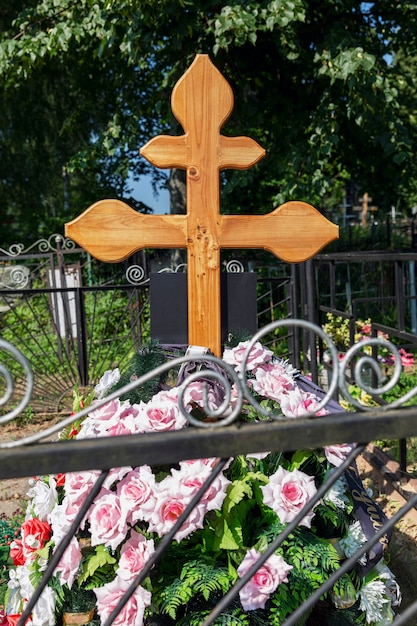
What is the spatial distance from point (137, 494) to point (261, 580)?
1.19 feet

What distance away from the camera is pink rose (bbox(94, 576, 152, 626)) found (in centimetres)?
142

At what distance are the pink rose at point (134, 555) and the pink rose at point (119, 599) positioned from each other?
23 mm

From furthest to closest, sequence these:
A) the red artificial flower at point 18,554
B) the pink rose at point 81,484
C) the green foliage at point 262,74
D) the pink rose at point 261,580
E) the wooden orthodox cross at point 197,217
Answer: the green foliage at point 262,74 → the wooden orthodox cross at point 197,217 → the red artificial flower at point 18,554 → the pink rose at point 81,484 → the pink rose at point 261,580

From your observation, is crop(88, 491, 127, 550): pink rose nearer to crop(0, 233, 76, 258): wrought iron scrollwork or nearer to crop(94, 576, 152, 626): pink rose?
crop(94, 576, 152, 626): pink rose

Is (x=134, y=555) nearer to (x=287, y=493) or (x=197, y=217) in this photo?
(x=287, y=493)

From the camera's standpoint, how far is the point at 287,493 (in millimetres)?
1533

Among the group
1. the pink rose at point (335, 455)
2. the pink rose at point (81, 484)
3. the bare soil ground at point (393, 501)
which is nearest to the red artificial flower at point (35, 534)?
the pink rose at point (81, 484)

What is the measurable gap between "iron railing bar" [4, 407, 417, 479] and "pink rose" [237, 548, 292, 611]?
645mm

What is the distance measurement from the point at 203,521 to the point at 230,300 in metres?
0.78

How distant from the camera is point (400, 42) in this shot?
21.7 feet

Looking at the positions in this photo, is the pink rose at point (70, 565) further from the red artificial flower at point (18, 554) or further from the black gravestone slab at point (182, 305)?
the black gravestone slab at point (182, 305)

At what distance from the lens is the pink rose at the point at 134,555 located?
1445 millimetres

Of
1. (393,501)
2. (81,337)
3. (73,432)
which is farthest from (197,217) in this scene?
(81,337)

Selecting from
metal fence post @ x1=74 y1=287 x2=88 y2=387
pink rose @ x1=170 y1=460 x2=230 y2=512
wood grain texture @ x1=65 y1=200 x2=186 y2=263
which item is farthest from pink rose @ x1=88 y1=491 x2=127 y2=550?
metal fence post @ x1=74 y1=287 x2=88 y2=387
